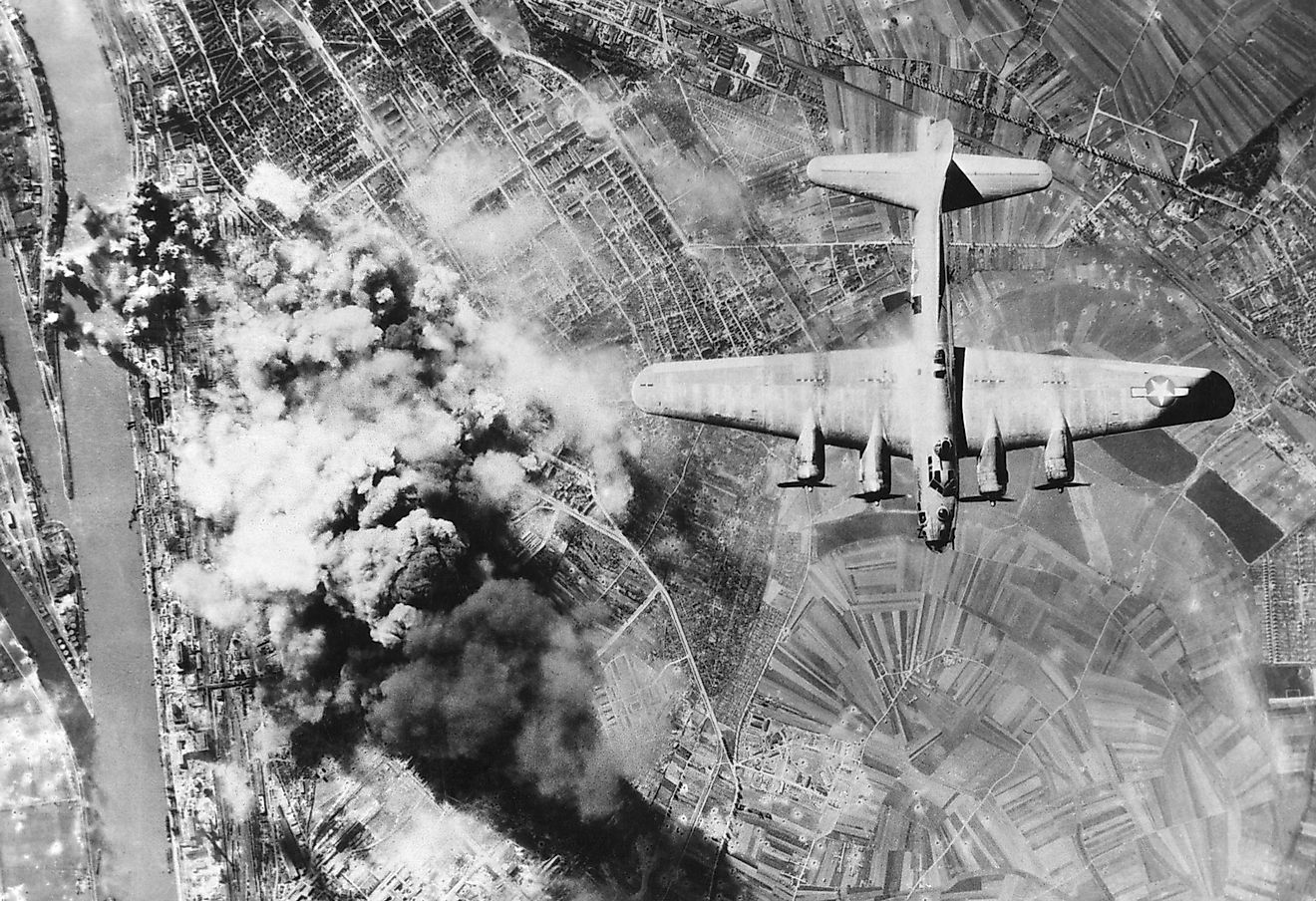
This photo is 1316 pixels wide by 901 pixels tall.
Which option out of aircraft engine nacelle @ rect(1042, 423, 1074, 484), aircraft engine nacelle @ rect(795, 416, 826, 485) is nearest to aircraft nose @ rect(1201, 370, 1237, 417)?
aircraft engine nacelle @ rect(1042, 423, 1074, 484)

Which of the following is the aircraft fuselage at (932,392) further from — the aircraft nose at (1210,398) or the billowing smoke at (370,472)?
the billowing smoke at (370,472)

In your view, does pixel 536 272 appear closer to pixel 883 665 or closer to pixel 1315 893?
pixel 883 665

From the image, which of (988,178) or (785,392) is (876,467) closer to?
(785,392)

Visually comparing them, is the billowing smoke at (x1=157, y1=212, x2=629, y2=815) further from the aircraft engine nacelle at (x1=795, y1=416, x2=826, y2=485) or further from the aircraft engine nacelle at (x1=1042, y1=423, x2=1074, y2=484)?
the aircraft engine nacelle at (x1=1042, y1=423, x2=1074, y2=484)

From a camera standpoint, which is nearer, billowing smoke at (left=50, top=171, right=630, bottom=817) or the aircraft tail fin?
the aircraft tail fin

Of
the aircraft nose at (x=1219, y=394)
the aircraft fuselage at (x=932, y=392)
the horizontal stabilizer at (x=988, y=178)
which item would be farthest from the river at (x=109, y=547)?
Result: the aircraft nose at (x=1219, y=394)

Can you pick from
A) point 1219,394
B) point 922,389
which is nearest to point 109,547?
point 922,389
